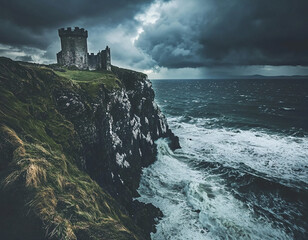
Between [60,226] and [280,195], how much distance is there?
26.2 metres

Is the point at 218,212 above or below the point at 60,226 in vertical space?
below

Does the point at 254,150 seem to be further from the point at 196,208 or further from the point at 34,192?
the point at 34,192

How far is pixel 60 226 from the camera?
5.14 meters

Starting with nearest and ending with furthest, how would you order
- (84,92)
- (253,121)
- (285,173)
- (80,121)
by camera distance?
(80,121) < (84,92) < (285,173) < (253,121)

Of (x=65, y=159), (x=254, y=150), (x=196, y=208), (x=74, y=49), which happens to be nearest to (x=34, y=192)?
(x=65, y=159)

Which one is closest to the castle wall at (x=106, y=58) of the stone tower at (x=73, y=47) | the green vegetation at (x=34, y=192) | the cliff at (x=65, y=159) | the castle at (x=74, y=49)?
the castle at (x=74, y=49)

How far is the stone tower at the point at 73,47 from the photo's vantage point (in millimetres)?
30766

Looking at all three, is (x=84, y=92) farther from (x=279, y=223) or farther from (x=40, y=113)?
(x=279, y=223)

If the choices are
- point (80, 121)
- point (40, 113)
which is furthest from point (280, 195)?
point (40, 113)

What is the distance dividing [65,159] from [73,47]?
28.6m

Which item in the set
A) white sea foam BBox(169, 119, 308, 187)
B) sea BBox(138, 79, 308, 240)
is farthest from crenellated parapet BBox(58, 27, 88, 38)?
white sea foam BBox(169, 119, 308, 187)

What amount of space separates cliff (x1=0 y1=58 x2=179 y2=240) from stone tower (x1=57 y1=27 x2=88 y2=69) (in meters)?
13.4

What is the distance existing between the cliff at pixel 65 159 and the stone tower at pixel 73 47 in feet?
43.9

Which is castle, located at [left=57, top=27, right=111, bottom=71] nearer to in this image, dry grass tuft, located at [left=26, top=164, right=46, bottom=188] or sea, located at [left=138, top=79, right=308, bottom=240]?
sea, located at [left=138, top=79, right=308, bottom=240]
